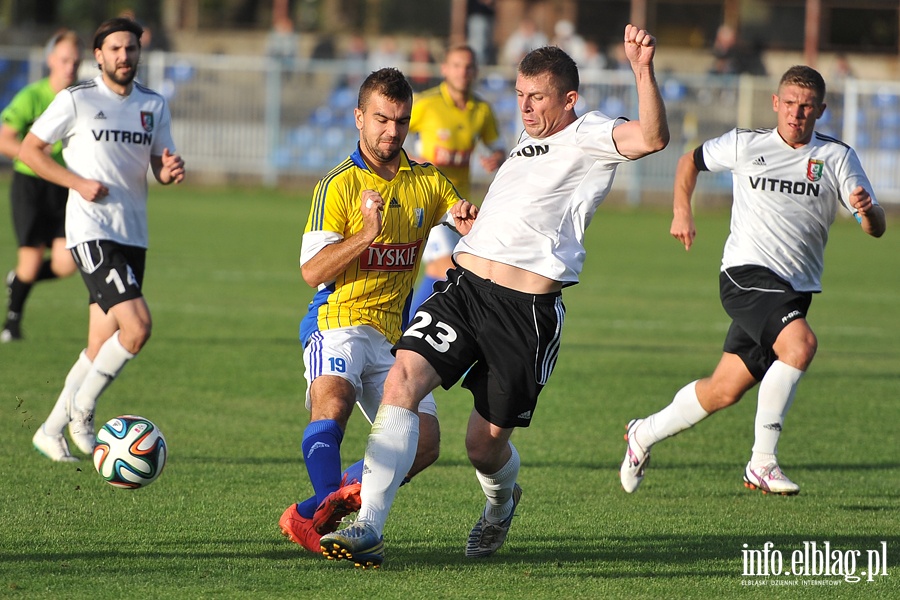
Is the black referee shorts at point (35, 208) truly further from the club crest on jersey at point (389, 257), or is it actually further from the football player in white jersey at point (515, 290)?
the football player in white jersey at point (515, 290)

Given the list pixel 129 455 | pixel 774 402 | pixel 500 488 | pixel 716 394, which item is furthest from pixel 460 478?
pixel 129 455

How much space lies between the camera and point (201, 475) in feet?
21.9

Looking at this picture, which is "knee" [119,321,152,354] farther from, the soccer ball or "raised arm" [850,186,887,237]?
"raised arm" [850,186,887,237]

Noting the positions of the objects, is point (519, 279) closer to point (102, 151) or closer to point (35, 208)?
point (102, 151)

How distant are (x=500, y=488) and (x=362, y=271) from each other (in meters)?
1.11

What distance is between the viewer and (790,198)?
270 inches

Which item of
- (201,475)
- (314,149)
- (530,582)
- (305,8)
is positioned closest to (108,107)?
(201,475)

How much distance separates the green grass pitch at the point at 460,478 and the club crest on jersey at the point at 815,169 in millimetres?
1679

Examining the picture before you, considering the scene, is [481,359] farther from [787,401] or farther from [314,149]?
[314,149]

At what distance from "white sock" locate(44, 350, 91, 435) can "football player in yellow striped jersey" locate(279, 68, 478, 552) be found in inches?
82.5

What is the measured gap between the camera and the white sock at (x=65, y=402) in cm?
699

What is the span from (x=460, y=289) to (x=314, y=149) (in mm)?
21813

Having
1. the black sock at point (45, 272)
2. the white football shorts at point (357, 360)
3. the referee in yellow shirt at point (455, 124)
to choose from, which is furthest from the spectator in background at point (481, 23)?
the white football shorts at point (357, 360)

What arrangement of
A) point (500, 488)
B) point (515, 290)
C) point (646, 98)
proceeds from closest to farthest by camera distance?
1. point (646, 98)
2. point (515, 290)
3. point (500, 488)
